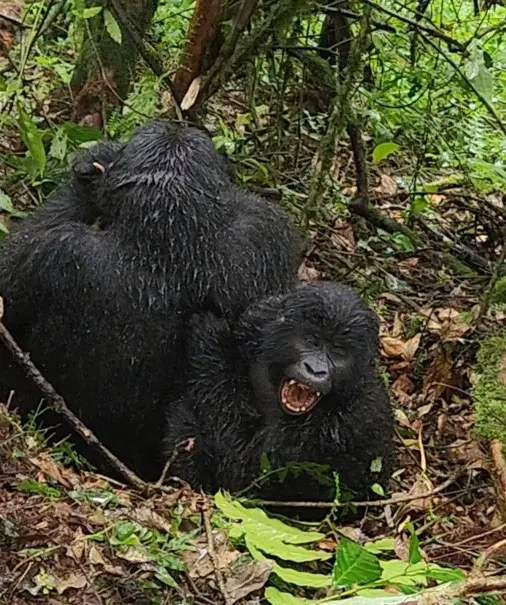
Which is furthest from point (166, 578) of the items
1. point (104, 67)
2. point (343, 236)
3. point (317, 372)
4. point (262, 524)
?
point (343, 236)

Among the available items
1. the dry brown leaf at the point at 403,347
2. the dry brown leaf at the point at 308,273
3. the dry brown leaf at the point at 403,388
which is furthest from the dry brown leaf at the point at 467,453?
the dry brown leaf at the point at 308,273

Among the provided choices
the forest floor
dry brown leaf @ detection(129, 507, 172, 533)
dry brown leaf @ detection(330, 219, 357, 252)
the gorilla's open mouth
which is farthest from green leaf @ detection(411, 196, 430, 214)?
dry brown leaf @ detection(129, 507, 172, 533)

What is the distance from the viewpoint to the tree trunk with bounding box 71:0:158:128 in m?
5.19

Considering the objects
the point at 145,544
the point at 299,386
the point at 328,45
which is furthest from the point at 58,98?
the point at 145,544

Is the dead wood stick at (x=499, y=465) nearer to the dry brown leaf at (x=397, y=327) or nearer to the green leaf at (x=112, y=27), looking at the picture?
the dry brown leaf at (x=397, y=327)

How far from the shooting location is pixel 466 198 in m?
6.17

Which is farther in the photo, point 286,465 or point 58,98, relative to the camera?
point 58,98

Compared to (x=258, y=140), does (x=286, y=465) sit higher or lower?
lower

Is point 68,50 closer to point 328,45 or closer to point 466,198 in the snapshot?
Result: point 328,45

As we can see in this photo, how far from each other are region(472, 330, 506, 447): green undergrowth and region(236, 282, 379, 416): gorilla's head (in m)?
0.49

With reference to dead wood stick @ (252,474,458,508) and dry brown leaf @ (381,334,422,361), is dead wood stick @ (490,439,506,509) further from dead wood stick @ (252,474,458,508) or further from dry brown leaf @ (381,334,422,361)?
dry brown leaf @ (381,334,422,361)

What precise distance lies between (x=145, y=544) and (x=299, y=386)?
1.04m

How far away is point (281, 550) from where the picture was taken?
2.85 meters

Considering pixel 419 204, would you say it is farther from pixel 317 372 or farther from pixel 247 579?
pixel 247 579
